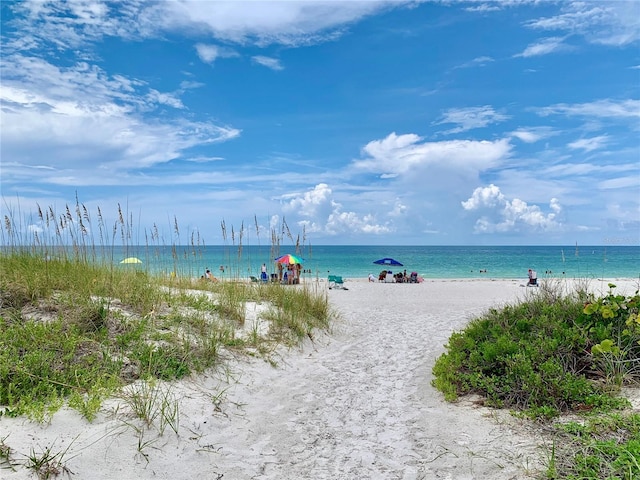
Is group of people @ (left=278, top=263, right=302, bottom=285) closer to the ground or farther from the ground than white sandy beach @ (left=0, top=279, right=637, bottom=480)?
farther from the ground

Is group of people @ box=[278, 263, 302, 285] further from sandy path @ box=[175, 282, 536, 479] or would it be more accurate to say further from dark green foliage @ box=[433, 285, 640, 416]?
dark green foliage @ box=[433, 285, 640, 416]

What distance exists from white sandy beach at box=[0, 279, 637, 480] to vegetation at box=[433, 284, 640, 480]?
32cm

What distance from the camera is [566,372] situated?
17.7 feet

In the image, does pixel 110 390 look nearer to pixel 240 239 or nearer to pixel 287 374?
pixel 287 374

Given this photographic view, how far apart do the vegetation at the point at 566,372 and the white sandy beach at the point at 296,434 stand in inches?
12.4

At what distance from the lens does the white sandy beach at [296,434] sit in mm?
3969

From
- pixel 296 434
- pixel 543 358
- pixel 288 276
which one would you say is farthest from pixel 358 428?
pixel 288 276

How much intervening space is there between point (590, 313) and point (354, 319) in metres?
6.56

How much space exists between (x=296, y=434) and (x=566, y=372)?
3.36 m

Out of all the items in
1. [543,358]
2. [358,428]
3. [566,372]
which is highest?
[543,358]

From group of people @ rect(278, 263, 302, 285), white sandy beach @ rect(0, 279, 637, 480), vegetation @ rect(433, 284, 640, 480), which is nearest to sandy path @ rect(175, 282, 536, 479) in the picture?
white sandy beach @ rect(0, 279, 637, 480)

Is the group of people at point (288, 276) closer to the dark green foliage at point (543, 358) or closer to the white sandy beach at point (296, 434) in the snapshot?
the white sandy beach at point (296, 434)

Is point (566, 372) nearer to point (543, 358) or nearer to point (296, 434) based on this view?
point (543, 358)

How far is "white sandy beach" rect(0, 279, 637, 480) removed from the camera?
3969 mm
